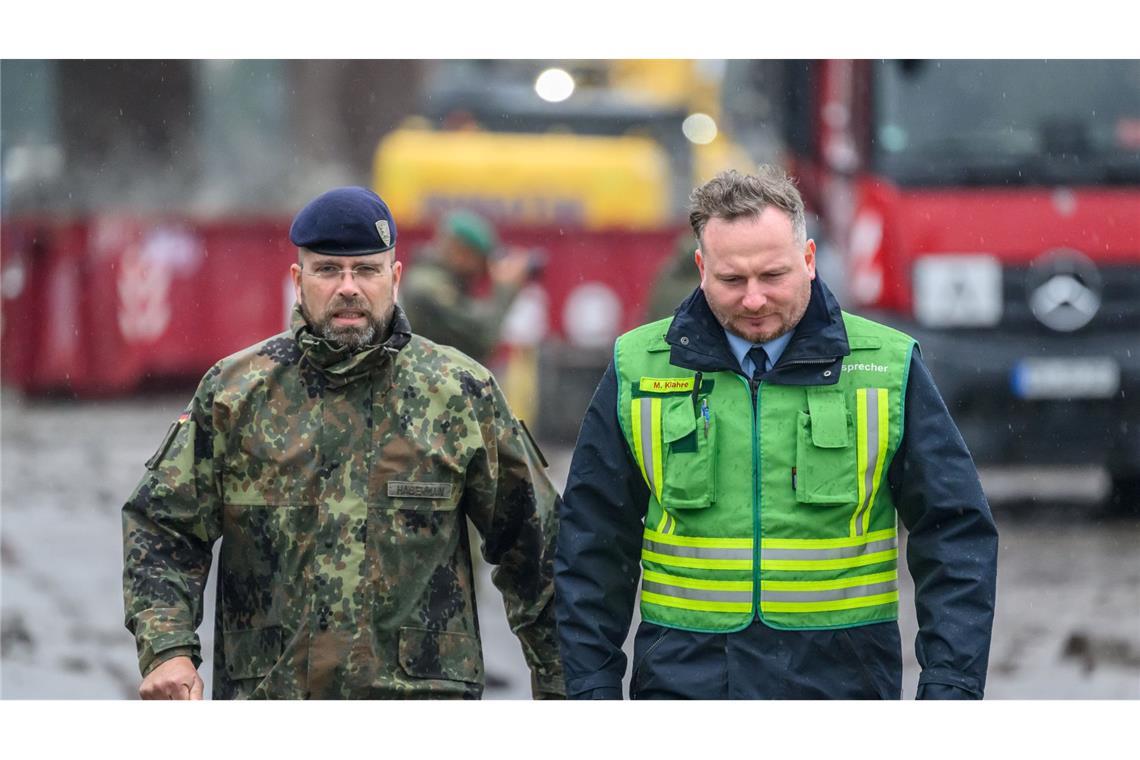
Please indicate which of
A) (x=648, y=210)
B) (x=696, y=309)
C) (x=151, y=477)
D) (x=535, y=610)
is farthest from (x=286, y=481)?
(x=648, y=210)

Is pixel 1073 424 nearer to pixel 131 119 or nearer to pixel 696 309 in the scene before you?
pixel 696 309

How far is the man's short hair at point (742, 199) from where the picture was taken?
3.31m

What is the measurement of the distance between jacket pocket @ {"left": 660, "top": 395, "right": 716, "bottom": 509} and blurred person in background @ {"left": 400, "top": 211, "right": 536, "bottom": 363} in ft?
13.3

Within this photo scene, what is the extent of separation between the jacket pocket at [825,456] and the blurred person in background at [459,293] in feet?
13.5

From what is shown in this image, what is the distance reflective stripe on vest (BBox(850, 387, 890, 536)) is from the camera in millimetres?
3346

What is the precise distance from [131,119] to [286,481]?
85.4ft

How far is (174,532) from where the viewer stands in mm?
3643

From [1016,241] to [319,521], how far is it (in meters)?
7.05

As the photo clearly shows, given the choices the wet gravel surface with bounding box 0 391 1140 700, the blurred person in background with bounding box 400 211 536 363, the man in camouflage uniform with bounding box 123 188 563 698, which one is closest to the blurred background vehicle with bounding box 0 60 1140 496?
the wet gravel surface with bounding box 0 391 1140 700

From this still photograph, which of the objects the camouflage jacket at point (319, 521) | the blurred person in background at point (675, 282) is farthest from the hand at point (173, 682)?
the blurred person in background at point (675, 282)

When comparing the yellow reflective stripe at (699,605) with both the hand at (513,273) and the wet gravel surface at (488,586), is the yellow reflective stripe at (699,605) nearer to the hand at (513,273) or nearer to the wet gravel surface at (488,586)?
the wet gravel surface at (488,586)

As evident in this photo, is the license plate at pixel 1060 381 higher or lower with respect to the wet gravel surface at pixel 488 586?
higher

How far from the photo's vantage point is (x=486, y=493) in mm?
3738

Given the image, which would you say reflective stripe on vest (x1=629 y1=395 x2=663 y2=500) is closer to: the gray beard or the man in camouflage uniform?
the man in camouflage uniform
